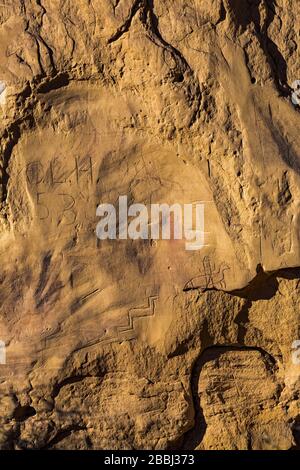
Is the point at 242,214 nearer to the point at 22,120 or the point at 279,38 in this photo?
the point at 279,38

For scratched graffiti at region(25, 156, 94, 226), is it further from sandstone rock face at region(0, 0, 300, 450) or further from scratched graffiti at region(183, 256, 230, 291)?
scratched graffiti at region(183, 256, 230, 291)

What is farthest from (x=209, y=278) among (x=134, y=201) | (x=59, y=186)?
(x=59, y=186)

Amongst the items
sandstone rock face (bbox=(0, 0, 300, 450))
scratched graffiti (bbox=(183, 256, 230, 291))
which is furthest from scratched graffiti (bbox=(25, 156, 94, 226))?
scratched graffiti (bbox=(183, 256, 230, 291))

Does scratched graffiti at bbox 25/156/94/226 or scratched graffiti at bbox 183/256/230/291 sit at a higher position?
scratched graffiti at bbox 25/156/94/226

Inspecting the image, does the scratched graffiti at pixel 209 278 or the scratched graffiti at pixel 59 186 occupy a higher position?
the scratched graffiti at pixel 59 186

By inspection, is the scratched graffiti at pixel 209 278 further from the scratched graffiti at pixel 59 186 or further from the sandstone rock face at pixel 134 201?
the scratched graffiti at pixel 59 186

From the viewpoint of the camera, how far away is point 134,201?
11.8ft

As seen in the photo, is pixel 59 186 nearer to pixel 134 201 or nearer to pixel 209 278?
pixel 134 201

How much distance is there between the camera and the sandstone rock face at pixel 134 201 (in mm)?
3506

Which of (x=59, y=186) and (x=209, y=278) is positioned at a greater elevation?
(x=59, y=186)

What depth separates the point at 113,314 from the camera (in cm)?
355

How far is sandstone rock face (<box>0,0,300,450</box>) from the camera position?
138 inches

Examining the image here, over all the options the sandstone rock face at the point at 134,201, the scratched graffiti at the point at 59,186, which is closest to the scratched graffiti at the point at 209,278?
the sandstone rock face at the point at 134,201
